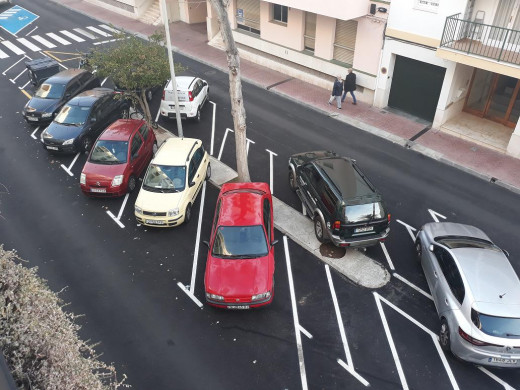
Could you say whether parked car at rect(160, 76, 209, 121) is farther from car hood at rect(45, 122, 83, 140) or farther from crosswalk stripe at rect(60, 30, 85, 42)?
crosswalk stripe at rect(60, 30, 85, 42)

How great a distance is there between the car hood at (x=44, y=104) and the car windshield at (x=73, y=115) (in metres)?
1.72

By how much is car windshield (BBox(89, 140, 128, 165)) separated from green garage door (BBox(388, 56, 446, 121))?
1263 centimetres

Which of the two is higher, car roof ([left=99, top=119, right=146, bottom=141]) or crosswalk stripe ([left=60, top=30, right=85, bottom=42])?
car roof ([left=99, top=119, right=146, bottom=141])

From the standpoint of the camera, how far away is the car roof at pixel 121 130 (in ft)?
48.0

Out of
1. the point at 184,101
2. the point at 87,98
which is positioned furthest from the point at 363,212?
the point at 87,98

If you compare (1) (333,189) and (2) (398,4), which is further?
(2) (398,4)

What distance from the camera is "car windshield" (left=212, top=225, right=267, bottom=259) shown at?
1074 cm

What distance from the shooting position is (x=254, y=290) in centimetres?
1008

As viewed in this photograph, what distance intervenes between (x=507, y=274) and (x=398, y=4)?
12918mm

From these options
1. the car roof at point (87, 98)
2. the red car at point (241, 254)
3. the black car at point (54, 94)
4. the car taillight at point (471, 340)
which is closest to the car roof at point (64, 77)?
the black car at point (54, 94)

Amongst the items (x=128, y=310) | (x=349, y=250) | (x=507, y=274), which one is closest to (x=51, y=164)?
(x=128, y=310)

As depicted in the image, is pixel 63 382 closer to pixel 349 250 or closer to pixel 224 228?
pixel 224 228

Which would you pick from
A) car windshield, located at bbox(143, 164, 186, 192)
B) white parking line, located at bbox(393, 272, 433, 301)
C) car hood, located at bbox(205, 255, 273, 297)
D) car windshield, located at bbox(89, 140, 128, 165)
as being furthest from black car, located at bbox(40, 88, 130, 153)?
white parking line, located at bbox(393, 272, 433, 301)

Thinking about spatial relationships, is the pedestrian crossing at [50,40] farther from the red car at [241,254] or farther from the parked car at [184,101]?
the red car at [241,254]
